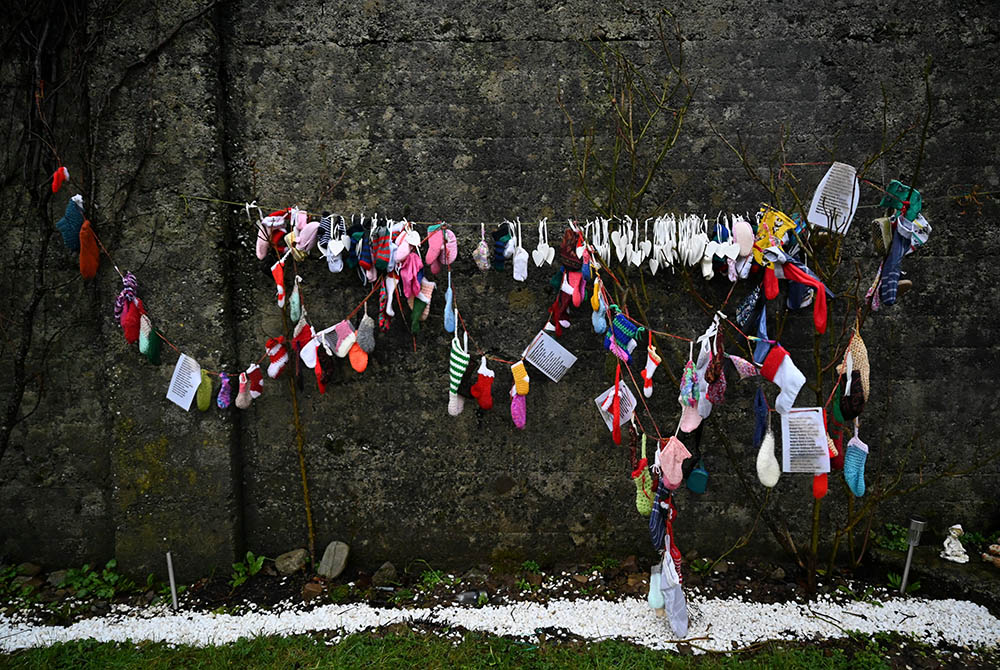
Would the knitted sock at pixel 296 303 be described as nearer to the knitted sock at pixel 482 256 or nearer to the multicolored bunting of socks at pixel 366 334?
the multicolored bunting of socks at pixel 366 334

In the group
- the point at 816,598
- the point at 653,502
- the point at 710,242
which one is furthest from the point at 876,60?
the point at 816,598

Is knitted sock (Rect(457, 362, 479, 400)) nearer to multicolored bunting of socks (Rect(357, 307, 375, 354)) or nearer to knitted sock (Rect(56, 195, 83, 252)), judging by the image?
multicolored bunting of socks (Rect(357, 307, 375, 354))

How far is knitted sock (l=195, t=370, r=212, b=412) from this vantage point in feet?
8.86

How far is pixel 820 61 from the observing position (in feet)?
8.96

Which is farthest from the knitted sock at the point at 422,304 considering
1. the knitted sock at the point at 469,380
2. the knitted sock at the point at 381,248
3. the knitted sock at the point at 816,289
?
the knitted sock at the point at 816,289

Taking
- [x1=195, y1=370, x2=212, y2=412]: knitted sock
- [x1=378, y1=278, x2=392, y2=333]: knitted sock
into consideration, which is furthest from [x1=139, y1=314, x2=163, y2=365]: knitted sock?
[x1=378, y1=278, x2=392, y2=333]: knitted sock

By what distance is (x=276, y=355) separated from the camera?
9.05 ft

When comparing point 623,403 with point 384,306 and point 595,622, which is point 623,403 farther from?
point 384,306

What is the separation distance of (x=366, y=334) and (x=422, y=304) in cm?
32

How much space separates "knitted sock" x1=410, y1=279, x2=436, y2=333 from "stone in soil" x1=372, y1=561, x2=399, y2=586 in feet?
4.27

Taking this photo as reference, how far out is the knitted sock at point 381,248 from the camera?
104 inches

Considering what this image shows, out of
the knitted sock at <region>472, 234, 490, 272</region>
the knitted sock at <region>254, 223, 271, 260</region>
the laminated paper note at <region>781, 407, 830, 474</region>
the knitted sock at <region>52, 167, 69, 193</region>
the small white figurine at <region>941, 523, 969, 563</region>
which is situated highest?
the knitted sock at <region>52, 167, 69, 193</region>

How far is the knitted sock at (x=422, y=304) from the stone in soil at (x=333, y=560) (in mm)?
1272

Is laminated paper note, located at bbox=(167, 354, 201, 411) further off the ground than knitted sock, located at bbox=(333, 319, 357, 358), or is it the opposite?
knitted sock, located at bbox=(333, 319, 357, 358)
